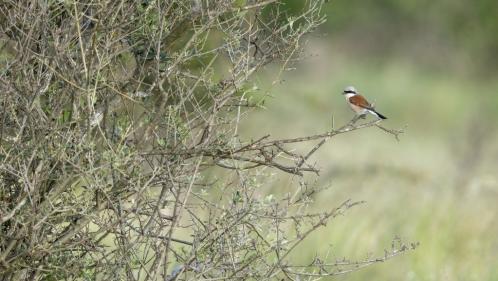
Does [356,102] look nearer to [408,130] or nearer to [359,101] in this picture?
[359,101]

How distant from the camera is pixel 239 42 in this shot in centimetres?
451

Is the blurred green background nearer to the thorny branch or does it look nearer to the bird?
the bird

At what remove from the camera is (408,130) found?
22359 mm

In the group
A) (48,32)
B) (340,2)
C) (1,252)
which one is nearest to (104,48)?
(48,32)

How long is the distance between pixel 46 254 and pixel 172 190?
1.79ft

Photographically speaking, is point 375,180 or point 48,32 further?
→ point 375,180

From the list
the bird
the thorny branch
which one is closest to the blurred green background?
the bird

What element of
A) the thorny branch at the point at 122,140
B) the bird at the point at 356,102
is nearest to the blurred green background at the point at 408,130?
the bird at the point at 356,102

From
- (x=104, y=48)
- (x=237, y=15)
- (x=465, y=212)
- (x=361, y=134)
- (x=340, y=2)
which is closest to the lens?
(x=104, y=48)

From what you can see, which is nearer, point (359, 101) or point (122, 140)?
point (122, 140)

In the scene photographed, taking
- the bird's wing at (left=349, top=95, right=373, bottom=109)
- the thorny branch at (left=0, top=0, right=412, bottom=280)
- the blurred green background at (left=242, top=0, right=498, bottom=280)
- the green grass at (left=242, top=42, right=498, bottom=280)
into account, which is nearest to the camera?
the thorny branch at (left=0, top=0, right=412, bottom=280)

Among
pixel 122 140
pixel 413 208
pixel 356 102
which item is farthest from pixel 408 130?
pixel 122 140

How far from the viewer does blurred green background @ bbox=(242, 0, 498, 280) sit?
7664 millimetres

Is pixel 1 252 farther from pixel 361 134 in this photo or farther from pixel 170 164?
pixel 361 134
